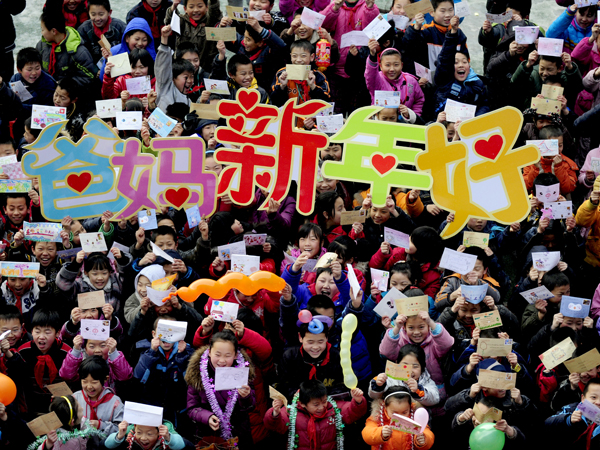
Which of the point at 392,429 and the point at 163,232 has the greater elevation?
the point at 163,232

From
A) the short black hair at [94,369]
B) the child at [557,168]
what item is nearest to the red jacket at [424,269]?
the child at [557,168]

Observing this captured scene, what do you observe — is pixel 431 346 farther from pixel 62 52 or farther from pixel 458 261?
pixel 62 52

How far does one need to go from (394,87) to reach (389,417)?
13.4ft

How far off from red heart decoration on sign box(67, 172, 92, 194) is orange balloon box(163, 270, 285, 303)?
4.59ft

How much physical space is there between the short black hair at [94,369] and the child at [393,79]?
398 centimetres

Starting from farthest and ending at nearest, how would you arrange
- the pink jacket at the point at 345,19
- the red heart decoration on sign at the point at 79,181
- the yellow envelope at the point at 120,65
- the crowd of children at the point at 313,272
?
the pink jacket at the point at 345,19
the yellow envelope at the point at 120,65
the red heart decoration on sign at the point at 79,181
the crowd of children at the point at 313,272

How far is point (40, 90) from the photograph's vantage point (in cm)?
953

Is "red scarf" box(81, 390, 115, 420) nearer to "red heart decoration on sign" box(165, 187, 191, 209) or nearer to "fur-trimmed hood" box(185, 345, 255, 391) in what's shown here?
"fur-trimmed hood" box(185, 345, 255, 391)

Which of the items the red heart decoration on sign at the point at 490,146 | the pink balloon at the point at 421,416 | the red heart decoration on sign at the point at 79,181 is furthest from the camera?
the red heart decoration on sign at the point at 79,181

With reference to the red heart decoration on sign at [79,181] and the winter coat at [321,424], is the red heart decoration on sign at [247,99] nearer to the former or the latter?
the red heart decoration on sign at [79,181]

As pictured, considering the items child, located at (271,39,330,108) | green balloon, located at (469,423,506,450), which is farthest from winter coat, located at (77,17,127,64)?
green balloon, located at (469,423,506,450)

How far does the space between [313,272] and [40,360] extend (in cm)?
234

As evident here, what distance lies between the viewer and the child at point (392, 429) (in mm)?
6207

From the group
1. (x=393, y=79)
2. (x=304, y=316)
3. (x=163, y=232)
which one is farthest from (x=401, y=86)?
(x=304, y=316)
